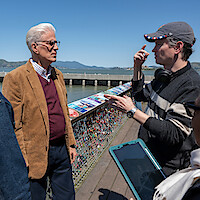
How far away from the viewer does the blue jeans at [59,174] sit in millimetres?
1865

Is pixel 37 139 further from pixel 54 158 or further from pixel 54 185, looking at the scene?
pixel 54 185

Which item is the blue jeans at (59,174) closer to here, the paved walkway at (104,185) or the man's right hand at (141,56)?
the paved walkway at (104,185)

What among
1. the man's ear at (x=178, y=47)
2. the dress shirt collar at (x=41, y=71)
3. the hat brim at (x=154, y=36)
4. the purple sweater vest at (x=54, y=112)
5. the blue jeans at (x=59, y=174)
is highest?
the hat brim at (x=154, y=36)

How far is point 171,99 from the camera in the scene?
1.44m

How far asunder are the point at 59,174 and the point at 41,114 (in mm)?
727

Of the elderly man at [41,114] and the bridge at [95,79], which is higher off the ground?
the elderly man at [41,114]

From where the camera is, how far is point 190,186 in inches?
27.8

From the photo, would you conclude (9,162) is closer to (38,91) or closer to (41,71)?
(38,91)

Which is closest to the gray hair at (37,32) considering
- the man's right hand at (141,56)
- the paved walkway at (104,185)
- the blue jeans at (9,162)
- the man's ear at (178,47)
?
the man's right hand at (141,56)

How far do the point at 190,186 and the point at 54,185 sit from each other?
1.64m

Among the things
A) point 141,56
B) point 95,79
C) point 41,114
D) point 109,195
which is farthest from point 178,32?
point 95,79

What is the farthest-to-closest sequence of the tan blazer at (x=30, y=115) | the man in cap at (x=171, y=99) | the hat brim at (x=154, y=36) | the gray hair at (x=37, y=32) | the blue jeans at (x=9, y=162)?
1. the gray hair at (x=37, y=32)
2. the tan blazer at (x=30, y=115)
3. the hat brim at (x=154, y=36)
4. the man in cap at (x=171, y=99)
5. the blue jeans at (x=9, y=162)

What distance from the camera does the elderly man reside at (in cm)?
162

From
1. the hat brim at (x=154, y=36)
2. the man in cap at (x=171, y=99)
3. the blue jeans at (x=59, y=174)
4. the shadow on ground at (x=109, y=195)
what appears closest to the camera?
the man in cap at (x=171, y=99)
